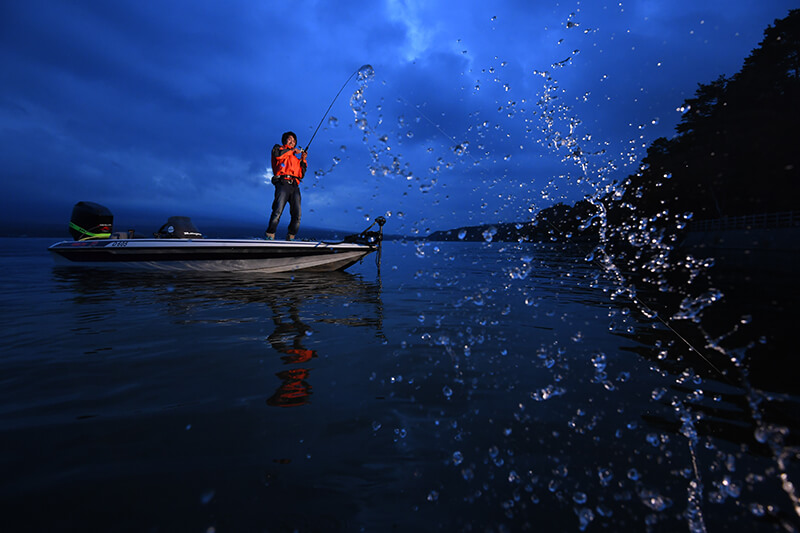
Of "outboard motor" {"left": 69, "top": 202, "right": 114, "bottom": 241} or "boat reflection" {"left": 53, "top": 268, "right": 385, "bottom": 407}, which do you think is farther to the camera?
"outboard motor" {"left": 69, "top": 202, "right": 114, "bottom": 241}

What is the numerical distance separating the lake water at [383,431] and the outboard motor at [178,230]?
6461mm

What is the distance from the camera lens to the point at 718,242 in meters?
28.2

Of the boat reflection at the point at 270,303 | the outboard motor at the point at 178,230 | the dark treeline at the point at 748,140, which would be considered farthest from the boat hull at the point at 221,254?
the dark treeline at the point at 748,140

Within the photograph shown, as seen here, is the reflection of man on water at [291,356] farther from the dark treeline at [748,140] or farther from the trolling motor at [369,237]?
the dark treeline at [748,140]

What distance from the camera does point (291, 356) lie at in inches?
137

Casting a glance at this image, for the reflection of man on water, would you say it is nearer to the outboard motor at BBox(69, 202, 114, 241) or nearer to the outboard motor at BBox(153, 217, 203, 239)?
the outboard motor at BBox(153, 217, 203, 239)

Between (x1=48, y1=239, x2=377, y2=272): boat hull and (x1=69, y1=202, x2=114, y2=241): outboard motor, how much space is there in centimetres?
80

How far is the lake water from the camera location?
1521 millimetres

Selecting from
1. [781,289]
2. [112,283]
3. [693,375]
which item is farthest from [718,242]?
[112,283]

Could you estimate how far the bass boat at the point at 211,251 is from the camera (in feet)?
31.8

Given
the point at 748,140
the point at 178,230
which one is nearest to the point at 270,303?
the point at 178,230

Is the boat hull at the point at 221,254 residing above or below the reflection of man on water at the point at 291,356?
above

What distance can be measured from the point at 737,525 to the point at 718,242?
35919mm

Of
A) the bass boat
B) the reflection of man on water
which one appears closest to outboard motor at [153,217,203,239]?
the bass boat
